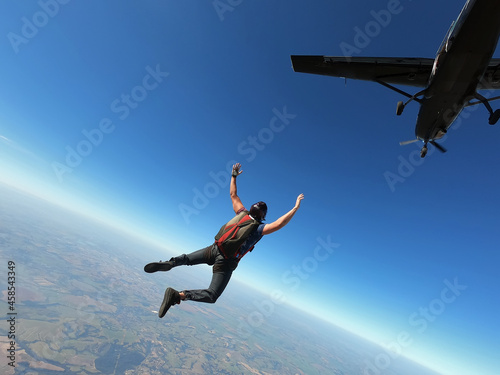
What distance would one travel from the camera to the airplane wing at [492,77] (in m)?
7.72

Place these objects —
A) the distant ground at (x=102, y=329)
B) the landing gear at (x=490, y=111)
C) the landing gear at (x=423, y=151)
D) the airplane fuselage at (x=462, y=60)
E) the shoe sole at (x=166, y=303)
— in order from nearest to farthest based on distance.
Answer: the shoe sole at (x=166, y=303) < the airplane fuselage at (x=462, y=60) < the landing gear at (x=490, y=111) < the landing gear at (x=423, y=151) < the distant ground at (x=102, y=329)

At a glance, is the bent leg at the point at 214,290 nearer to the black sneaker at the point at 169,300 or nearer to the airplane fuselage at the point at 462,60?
the black sneaker at the point at 169,300

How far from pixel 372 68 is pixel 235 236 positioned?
8.97 meters

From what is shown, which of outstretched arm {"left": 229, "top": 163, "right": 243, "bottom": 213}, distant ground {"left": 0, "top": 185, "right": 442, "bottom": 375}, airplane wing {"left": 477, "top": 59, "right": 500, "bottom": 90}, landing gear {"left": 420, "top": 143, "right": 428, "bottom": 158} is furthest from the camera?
distant ground {"left": 0, "top": 185, "right": 442, "bottom": 375}

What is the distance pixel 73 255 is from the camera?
13488cm

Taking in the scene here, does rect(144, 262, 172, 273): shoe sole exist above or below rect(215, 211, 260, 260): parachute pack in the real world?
below

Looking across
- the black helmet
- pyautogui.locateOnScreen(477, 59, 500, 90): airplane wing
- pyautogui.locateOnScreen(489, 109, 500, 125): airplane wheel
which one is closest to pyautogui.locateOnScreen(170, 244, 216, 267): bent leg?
the black helmet

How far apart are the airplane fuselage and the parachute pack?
291 inches

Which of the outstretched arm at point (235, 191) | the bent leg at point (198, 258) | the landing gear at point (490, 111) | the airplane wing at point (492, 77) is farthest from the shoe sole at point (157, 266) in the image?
the airplane wing at point (492, 77)

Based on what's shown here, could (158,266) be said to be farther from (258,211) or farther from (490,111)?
(490,111)

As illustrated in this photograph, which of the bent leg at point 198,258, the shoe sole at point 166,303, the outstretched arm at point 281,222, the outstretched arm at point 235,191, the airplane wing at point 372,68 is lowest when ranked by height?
the shoe sole at point 166,303

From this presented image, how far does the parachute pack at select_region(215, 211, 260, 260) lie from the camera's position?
328 centimetres

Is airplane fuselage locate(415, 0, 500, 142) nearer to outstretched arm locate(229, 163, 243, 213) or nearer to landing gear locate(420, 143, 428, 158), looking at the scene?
landing gear locate(420, 143, 428, 158)

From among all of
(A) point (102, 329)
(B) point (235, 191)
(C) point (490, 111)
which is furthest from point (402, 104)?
(A) point (102, 329)
